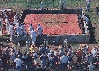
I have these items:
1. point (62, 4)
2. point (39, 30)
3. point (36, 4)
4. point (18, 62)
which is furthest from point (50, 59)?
point (36, 4)

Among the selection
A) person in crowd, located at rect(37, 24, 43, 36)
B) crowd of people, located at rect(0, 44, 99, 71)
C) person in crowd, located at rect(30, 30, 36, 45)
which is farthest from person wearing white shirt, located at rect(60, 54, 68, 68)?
person in crowd, located at rect(37, 24, 43, 36)

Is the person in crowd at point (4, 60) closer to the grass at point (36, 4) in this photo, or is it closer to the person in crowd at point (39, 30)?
the person in crowd at point (39, 30)

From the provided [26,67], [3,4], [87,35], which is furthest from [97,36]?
[3,4]

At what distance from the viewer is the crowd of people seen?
2955cm

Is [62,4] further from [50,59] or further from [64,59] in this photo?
[64,59]

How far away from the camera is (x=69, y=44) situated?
34.4 metres

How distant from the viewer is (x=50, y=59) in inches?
1166

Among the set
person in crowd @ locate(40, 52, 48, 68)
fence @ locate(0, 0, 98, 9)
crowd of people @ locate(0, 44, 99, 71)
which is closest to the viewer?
person in crowd @ locate(40, 52, 48, 68)

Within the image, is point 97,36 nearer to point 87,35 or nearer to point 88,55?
point 87,35

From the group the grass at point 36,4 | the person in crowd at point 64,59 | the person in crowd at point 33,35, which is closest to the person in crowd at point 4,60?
the person in crowd at point 33,35

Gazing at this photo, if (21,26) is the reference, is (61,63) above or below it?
below

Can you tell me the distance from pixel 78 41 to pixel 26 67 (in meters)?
7.13

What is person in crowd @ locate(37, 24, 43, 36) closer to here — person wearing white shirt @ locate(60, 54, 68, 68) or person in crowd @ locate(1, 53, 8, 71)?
person in crowd @ locate(1, 53, 8, 71)

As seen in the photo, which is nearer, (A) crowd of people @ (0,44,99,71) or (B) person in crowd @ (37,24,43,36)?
(A) crowd of people @ (0,44,99,71)
